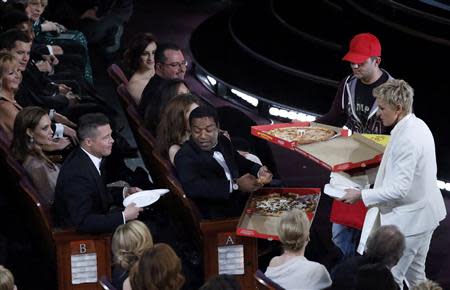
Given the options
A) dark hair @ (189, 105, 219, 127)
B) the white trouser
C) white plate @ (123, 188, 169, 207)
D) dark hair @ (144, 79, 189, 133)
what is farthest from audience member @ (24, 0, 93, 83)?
the white trouser

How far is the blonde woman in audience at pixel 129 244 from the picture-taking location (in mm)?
4746

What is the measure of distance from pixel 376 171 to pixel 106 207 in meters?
1.48

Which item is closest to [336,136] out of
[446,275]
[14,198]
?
[446,275]

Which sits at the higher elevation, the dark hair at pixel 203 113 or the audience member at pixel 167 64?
the dark hair at pixel 203 113

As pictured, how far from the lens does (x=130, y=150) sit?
7.40 m

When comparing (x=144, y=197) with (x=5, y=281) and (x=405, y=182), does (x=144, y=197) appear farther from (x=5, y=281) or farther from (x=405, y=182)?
(x=405, y=182)

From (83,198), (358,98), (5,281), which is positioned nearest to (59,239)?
(83,198)

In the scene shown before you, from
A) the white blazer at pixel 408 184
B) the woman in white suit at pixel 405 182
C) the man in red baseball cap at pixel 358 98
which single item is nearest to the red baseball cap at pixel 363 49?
the man in red baseball cap at pixel 358 98

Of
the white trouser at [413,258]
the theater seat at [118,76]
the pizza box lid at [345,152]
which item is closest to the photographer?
the white trouser at [413,258]

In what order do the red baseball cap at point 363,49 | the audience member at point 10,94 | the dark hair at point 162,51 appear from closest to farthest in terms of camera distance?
the red baseball cap at point 363,49 < the audience member at point 10,94 < the dark hair at point 162,51

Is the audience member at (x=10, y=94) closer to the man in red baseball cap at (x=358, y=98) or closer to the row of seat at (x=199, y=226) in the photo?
the row of seat at (x=199, y=226)

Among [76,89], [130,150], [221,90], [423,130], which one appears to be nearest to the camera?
[423,130]

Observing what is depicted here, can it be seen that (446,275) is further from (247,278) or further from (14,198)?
(14,198)

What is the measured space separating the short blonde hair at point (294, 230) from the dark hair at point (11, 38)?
301cm
